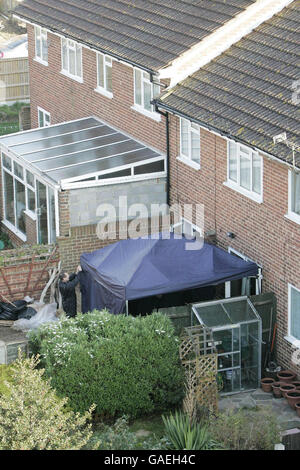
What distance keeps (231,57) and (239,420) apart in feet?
31.1

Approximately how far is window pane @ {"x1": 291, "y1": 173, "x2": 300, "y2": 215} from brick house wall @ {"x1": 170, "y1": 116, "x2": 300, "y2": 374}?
178 millimetres

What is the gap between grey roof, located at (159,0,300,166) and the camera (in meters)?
19.5

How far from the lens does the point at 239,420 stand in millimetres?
16406

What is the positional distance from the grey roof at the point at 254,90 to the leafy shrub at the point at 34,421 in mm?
6323

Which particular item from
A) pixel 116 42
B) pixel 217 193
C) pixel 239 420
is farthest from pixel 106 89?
pixel 239 420

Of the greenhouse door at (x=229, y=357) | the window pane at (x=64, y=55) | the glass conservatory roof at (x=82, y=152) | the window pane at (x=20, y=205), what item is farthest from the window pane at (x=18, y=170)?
the greenhouse door at (x=229, y=357)

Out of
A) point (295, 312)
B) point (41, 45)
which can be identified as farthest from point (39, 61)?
point (295, 312)

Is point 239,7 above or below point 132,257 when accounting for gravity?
above

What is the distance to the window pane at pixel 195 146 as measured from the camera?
22.6 metres

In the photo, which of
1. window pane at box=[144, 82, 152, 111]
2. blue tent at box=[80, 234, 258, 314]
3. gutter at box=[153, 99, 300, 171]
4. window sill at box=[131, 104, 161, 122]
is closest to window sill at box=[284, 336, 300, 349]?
blue tent at box=[80, 234, 258, 314]

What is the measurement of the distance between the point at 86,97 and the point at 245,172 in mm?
9194

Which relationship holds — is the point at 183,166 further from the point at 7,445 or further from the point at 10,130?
the point at 10,130

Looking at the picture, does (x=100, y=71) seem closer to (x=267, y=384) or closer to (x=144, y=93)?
(x=144, y=93)

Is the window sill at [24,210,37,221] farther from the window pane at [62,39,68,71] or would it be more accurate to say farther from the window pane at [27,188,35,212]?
the window pane at [62,39,68,71]
